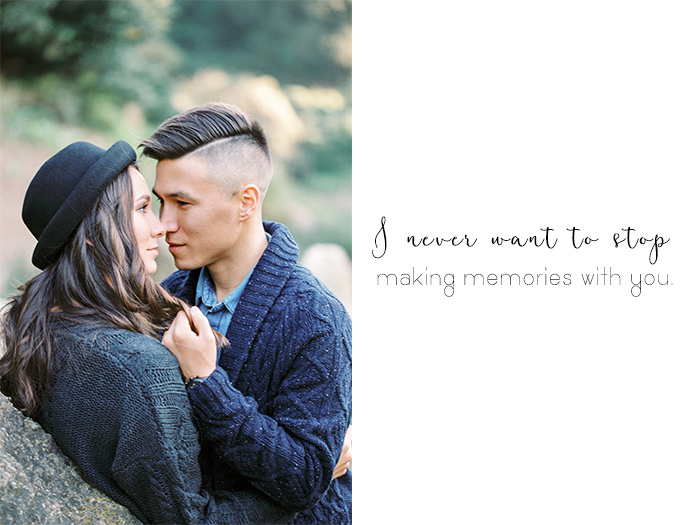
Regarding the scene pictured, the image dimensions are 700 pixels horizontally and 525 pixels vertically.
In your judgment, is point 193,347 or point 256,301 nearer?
point 193,347

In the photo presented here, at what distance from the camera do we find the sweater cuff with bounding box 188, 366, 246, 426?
1500mm

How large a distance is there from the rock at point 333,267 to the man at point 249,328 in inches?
69.3

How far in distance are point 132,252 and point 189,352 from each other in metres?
0.28

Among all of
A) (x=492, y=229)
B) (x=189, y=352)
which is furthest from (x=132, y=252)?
(x=492, y=229)

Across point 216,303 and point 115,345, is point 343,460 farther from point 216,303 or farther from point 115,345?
point 115,345

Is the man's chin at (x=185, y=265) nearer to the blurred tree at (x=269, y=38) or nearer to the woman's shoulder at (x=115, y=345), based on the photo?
the woman's shoulder at (x=115, y=345)

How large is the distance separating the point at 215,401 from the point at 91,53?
340cm

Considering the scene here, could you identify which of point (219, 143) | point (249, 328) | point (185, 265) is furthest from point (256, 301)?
point (219, 143)

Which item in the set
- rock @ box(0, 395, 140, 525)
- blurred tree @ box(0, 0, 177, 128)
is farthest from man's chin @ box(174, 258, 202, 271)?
blurred tree @ box(0, 0, 177, 128)

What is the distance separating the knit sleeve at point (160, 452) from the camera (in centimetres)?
143

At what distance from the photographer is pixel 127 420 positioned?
4.68ft

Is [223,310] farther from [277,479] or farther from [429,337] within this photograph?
[429,337]

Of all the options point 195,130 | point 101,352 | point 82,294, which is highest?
point 195,130

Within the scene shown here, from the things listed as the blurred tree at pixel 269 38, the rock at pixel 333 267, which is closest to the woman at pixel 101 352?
the rock at pixel 333 267
